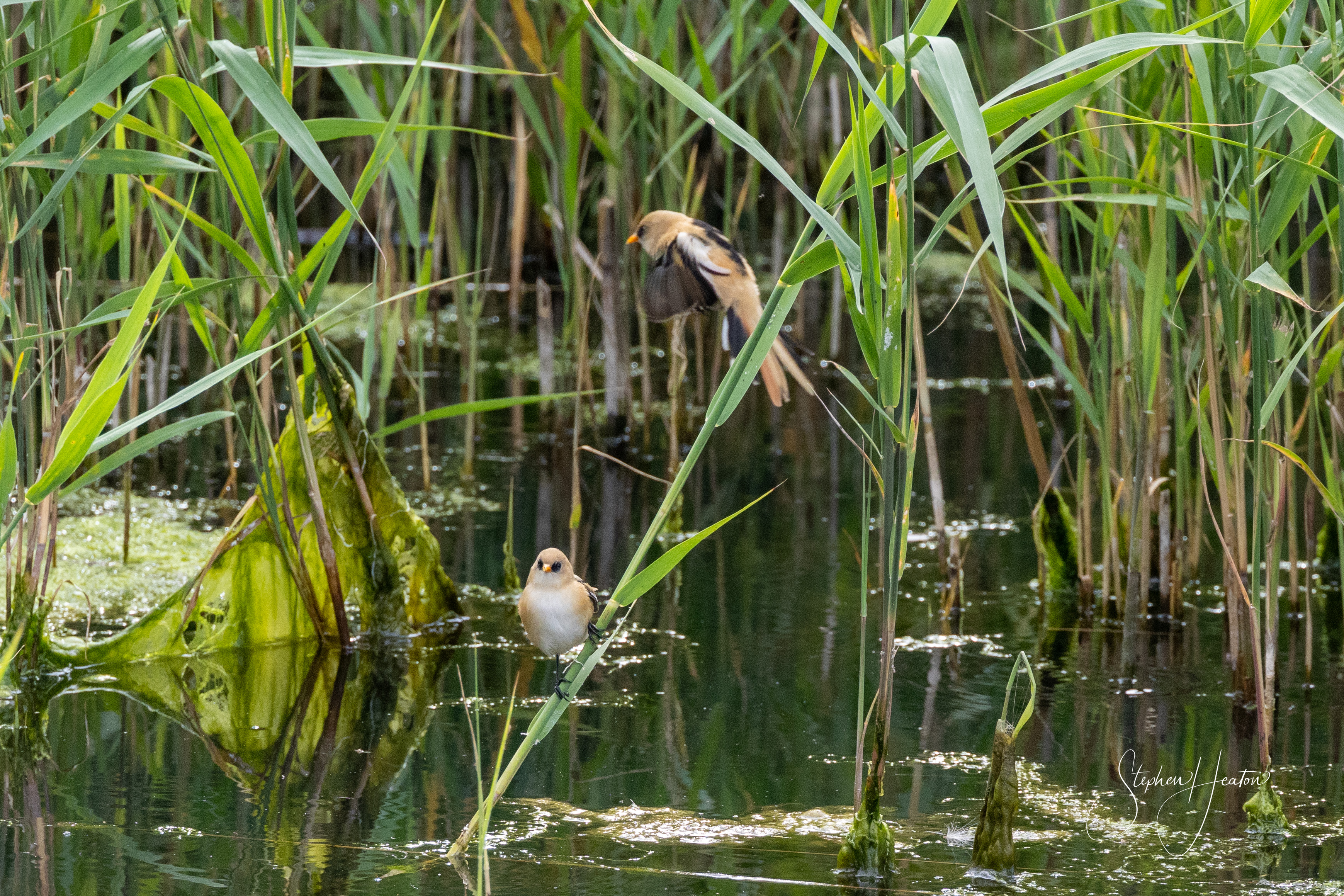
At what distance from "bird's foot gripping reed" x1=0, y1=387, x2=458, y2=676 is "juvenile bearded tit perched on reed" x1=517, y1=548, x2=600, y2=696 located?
52 cm

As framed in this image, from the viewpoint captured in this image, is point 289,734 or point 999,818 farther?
point 289,734

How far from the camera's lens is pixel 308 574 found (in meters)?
2.56

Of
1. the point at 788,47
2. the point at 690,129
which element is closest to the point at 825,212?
the point at 690,129

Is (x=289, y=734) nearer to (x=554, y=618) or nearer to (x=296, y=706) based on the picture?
(x=296, y=706)

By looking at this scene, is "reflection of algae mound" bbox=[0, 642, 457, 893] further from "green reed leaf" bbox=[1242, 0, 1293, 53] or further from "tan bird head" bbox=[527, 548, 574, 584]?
"green reed leaf" bbox=[1242, 0, 1293, 53]

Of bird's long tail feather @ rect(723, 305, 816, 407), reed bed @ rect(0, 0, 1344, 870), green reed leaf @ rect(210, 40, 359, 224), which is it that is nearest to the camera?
reed bed @ rect(0, 0, 1344, 870)

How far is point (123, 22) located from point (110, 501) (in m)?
1.14

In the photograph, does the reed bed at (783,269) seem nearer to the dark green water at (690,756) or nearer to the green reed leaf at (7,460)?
the green reed leaf at (7,460)

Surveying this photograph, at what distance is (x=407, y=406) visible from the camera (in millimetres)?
4559

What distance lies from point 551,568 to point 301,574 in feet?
2.01

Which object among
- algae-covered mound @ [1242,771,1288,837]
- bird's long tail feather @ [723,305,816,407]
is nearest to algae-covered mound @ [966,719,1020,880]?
algae-covered mound @ [1242,771,1288,837]

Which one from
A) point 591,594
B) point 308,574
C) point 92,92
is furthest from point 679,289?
point 92,92

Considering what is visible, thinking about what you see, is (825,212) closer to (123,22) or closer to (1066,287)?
(1066,287)

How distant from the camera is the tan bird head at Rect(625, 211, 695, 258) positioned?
296 cm
